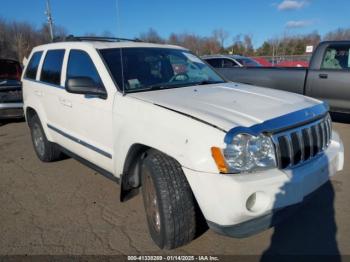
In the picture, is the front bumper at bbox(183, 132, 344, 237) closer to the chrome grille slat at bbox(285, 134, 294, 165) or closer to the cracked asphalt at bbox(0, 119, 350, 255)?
the chrome grille slat at bbox(285, 134, 294, 165)

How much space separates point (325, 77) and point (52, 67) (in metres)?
4.98

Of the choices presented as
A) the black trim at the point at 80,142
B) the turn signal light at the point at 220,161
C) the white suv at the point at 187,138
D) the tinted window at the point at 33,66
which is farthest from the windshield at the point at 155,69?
the tinted window at the point at 33,66

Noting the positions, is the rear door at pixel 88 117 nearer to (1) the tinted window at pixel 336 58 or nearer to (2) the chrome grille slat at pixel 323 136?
(2) the chrome grille slat at pixel 323 136

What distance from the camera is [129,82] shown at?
11.0 ft

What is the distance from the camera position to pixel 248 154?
233 cm

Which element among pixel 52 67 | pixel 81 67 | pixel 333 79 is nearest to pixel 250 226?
pixel 81 67

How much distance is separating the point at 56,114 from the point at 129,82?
4.75 ft

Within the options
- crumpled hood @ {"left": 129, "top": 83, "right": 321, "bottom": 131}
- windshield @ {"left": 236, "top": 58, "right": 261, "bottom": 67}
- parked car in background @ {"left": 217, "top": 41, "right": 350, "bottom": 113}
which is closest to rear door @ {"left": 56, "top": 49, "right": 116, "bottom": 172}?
crumpled hood @ {"left": 129, "top": 83, "right": 321, "bottom": 131}

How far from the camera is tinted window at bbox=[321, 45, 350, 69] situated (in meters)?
6.51

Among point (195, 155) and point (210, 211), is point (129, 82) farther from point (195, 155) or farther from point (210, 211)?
point (210, 211)

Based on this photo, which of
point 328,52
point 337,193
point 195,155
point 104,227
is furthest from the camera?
point 328,52

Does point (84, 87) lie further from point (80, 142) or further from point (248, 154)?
point (248, 154)

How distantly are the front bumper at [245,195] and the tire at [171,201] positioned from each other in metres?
0.16

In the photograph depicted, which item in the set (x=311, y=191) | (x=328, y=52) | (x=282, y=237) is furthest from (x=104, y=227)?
(x=328, y=52)
